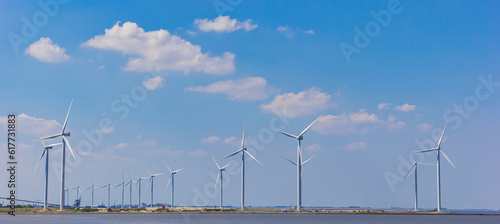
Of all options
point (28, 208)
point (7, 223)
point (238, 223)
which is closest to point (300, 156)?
point (238, 223)

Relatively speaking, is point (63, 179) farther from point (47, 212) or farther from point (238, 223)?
point (238, 223)

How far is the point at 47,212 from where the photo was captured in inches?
6299

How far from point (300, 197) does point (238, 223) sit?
5266cm

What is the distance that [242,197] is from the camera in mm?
184250

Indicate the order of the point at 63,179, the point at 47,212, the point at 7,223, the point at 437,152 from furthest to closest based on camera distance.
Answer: the point at 437,152 → the point at 47,212 → the point at 63,179 → the point at 7,223

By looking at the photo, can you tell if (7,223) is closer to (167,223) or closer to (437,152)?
(167,223)

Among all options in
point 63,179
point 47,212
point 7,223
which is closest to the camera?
point 7,223

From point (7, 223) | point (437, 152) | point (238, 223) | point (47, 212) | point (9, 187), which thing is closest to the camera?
point (9, 187)

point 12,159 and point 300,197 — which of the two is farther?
point 300,197

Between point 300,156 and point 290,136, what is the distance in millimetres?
6909

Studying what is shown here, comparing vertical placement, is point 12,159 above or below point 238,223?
above

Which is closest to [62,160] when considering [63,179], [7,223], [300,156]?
[63,179]

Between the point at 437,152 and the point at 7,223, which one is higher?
the point at 437,152

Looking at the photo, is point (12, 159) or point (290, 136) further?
point (290, 136)
